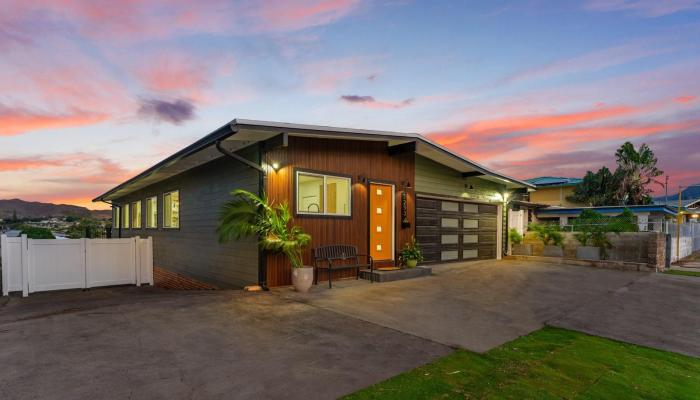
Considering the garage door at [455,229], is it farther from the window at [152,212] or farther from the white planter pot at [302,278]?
the window at [152,212]

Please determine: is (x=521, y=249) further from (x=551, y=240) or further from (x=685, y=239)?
(x=685, y=239)

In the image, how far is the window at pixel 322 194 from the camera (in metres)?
7.88

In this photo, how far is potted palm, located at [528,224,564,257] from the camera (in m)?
13.1

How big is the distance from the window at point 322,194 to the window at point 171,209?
19.3ft

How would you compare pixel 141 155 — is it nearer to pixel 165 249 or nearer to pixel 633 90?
pixel 165 249

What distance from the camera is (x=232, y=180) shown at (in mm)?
8398

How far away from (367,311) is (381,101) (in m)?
10.4

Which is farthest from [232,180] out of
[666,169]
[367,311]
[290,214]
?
[666,169]

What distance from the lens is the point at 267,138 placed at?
281 inches

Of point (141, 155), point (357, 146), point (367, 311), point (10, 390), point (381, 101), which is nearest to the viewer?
point (10, 390)

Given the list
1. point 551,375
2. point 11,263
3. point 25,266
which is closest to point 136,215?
point 25,266

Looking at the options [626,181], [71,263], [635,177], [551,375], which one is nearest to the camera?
[551,375]

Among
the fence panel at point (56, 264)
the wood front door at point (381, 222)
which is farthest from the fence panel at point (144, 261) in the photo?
the wood front door at point (381, 222)

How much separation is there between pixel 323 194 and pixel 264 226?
1865mm
